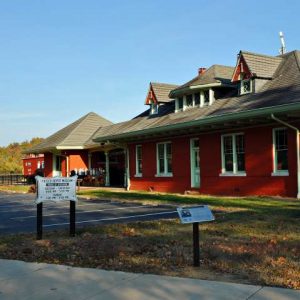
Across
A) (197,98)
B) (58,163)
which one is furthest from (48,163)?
(197,98)

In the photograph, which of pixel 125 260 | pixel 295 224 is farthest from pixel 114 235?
pixel 295 224

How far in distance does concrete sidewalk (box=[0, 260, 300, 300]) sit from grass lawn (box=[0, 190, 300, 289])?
0.43 m

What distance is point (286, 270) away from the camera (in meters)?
7.04

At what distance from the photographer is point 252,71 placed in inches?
921

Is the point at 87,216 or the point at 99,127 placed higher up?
the point at 99,127

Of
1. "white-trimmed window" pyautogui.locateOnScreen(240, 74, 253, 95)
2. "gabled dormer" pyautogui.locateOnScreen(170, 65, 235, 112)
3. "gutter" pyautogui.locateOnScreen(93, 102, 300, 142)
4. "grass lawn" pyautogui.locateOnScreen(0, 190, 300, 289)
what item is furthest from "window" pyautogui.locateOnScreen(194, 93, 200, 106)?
"grass lawn" pyautogui.locateOnScreen(0, 190, 300, 289)

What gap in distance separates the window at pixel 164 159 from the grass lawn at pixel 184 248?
44.8 ft

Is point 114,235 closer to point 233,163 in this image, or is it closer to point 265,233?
point 265,233

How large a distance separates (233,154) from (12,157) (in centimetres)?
6376

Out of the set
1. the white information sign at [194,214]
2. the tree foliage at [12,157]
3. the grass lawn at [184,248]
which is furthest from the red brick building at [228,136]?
the tree foliage at [12,157]

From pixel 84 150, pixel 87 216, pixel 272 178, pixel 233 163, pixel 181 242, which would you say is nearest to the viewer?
pixel 181 242

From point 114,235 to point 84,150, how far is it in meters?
29.6

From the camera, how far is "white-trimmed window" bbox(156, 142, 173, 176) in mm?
27062

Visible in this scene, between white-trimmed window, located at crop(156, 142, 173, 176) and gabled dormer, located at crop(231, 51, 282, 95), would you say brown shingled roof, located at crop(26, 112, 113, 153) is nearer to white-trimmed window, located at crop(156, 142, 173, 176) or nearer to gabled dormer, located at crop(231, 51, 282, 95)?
white-trimmed window, located at crop(156, 142, 173, 176)
